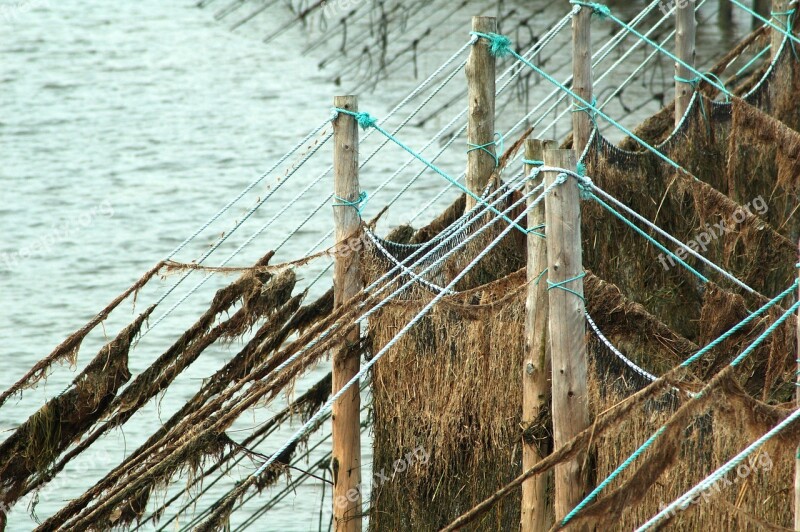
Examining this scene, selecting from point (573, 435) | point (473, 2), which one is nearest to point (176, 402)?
point (573, 435)

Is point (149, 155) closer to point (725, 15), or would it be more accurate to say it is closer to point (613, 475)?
point (725, 15)

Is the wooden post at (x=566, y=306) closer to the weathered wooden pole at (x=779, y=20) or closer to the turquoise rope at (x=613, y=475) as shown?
the turquoise rope at (x=613, y=475)

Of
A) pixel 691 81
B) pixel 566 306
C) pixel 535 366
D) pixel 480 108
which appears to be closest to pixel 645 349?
pixel 535 366

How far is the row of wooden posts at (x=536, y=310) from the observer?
5.82 metres

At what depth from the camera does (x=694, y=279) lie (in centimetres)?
910

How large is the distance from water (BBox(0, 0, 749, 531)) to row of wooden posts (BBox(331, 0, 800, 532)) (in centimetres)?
356

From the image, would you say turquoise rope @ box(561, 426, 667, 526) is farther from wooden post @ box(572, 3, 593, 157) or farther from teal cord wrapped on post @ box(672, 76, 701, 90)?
teal cord wrapped on post @ box(672, 76, 701, 90)

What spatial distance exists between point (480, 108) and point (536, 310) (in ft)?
7.32

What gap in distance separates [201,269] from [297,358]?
3.74ft

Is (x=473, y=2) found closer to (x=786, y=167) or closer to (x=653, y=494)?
(x=786, y=167)

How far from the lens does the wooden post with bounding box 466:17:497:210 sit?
26.6 ft

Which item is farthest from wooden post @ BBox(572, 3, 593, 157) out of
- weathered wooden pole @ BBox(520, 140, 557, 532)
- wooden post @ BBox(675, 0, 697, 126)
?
weathered wooden pole @ BBox(520, 140, 557, 532)

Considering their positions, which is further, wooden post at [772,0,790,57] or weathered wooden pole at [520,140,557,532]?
wooden post at [772,0,790,57]

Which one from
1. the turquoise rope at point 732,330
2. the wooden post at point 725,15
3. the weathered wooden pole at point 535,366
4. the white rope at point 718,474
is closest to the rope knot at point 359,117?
the weathered wooden pole at point 535,366
